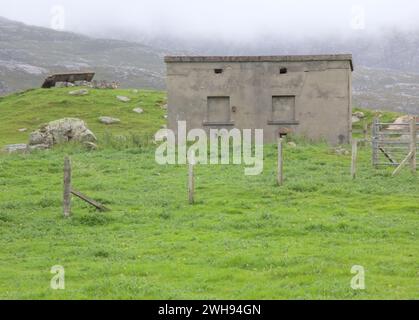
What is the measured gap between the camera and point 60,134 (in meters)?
41.2

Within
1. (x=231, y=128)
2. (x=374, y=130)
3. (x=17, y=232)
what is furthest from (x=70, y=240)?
(x=231, y=128)

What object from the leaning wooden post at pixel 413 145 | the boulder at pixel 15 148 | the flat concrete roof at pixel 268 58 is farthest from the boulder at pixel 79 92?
the leaning wooden post at pixel 413 145

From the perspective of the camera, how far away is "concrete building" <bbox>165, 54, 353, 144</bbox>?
140 feet

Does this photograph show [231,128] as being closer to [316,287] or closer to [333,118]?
[333,118]

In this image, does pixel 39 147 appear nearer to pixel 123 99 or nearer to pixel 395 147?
pixel 395 147

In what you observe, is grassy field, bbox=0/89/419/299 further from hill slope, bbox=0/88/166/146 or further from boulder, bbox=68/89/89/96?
boulder, bbox=68/89/89/96

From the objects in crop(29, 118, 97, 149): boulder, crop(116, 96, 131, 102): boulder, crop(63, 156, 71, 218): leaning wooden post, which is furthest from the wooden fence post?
crop(116, 96, 131, 102): boulder

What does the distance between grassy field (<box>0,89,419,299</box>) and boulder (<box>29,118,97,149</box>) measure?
6570mm

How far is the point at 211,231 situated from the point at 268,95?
23759 millimetres

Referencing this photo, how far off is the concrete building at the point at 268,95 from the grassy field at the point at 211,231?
8240mm

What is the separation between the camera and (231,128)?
42.5 metres

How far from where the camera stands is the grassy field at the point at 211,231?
46.8 feet
